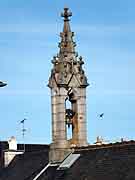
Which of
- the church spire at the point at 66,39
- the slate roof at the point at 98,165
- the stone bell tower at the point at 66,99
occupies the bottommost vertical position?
the slate roof at the point at 98,165

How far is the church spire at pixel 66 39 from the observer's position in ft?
176

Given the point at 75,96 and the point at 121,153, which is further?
the point at 75,96

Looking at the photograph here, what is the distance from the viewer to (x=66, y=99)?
53.2m

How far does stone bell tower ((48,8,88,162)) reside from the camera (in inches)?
2058

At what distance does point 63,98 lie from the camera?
5275 cm

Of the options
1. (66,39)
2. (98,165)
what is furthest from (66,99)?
(98,165)

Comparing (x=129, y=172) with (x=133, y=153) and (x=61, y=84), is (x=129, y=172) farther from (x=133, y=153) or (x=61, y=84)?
(x=61, y=84)

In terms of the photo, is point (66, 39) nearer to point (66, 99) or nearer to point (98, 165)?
point (66, 99)

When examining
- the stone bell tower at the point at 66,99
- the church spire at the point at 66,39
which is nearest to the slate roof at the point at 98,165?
the stone bell tower at the point at 66,99

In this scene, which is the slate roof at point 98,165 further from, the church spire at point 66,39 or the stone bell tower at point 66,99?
the church spire at point 66,39

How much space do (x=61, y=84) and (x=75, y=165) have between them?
20.0 feet

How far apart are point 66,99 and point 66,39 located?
4.31 metres

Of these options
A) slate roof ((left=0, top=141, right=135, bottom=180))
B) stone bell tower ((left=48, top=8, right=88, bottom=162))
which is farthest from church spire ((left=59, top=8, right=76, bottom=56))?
slate roof ((left=0, top=141, right=135, bottom=180))

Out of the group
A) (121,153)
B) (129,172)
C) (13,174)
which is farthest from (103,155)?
(13,174)
